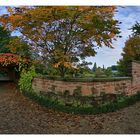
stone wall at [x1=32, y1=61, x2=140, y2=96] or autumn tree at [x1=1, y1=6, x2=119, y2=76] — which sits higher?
autumn tree at [x1=1, y1=6, x2=119, y2=76]

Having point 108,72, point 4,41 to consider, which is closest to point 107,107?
point 108,72

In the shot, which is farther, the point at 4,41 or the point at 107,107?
the point at 4,41

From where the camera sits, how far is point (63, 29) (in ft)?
15.4

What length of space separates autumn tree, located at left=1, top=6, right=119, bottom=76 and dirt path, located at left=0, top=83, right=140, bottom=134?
465 millimetres

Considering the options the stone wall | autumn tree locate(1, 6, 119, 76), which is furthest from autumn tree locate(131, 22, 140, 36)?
the stone wall

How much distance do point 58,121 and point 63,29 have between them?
37.6 inches

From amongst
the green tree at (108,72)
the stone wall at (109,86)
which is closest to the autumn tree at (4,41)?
the stone wall at (109,86)

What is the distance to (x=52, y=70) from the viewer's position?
4.66 m

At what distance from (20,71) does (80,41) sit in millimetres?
703

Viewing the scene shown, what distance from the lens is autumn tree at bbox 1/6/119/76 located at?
463cm

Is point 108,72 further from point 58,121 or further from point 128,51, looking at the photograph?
point 58,121

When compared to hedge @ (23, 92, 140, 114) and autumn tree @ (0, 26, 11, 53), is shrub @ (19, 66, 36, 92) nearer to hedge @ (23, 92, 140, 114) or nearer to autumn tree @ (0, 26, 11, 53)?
autumn tree @ (0, 26, 11, 53)

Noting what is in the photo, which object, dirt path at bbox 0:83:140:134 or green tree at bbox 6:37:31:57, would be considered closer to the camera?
dirt path at bbox 0:83:140:134
